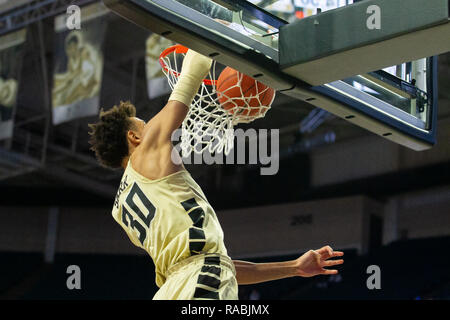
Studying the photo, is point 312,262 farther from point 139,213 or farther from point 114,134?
point 114,134

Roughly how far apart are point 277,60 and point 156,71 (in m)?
6.47

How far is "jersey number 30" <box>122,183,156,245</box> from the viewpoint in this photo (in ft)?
7.86

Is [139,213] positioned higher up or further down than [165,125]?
further down

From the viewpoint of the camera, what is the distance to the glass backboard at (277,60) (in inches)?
86.7

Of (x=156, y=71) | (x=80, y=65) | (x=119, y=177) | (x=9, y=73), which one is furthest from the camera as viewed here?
(x=119, y=177)

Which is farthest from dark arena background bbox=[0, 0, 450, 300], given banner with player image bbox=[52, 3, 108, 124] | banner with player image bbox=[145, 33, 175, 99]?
banner with player image bbox=[145, 33, 175, 99]

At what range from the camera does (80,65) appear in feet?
31.8

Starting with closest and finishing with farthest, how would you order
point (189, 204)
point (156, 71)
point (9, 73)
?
1. point (189, 204)
2. point (156, 71)
3. point (9, 73)

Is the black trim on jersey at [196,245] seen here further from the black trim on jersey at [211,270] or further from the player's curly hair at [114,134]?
the player's curly hair at [114,134]

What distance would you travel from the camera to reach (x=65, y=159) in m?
13.7

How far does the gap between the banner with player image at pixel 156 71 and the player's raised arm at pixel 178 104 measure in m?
6.15

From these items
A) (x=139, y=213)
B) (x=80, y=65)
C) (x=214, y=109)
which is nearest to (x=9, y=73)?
(x=80, y=65)

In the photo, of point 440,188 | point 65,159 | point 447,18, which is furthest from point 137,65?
point 447,18
